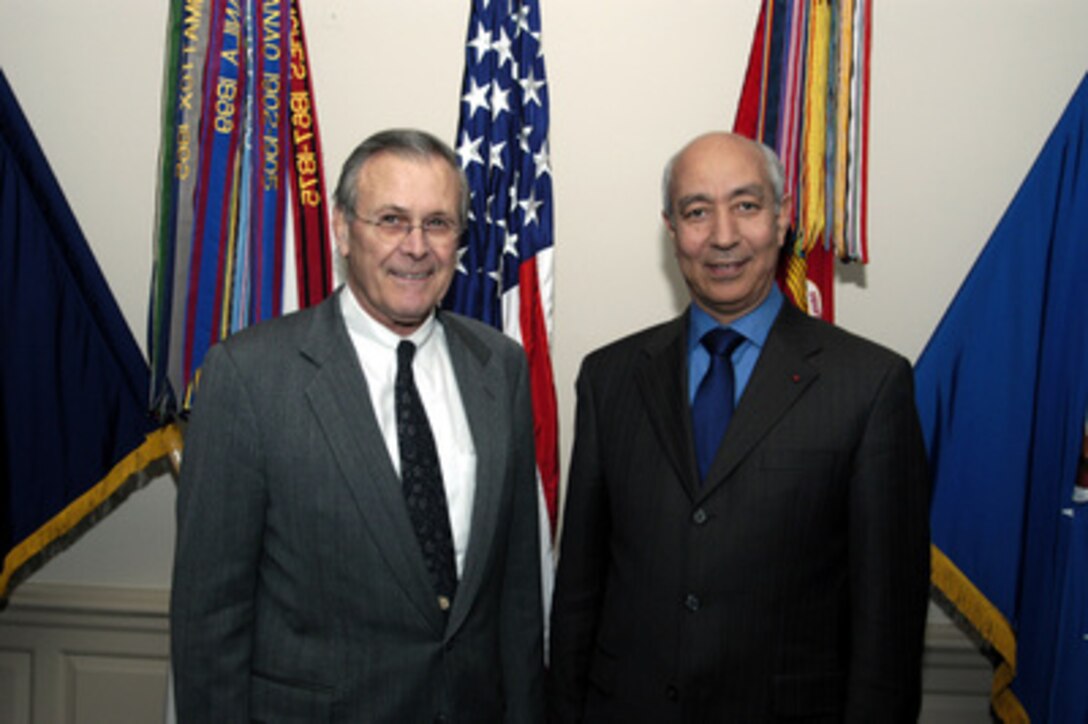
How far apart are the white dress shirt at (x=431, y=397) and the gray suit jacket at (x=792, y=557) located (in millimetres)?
371

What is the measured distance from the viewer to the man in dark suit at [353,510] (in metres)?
1.53

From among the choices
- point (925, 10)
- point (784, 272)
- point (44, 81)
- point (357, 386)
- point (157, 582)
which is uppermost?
point (925, 10)

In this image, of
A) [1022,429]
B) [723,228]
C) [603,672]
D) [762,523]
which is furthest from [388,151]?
[1022,429]

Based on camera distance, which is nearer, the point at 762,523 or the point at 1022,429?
the point at 762,523

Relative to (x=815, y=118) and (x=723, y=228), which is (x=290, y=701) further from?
(x=815, y=118)

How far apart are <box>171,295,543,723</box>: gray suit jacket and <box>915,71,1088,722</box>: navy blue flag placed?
1.55 m

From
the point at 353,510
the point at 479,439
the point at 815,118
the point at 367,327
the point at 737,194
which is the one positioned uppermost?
the point at 815,118

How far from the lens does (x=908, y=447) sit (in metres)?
1.65

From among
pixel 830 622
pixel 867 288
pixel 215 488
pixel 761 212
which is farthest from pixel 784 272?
pixel 215 488

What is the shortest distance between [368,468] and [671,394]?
0.65 meters

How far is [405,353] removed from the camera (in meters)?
1.69

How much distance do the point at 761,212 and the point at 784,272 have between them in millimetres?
792

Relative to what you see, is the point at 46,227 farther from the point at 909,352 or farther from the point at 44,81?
the point at 909,352

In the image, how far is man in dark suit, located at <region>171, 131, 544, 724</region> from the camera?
1527 mm
